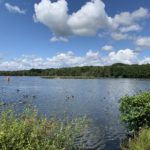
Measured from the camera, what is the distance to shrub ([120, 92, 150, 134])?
19.3 meters

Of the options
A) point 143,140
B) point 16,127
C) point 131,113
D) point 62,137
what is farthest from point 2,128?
point 131,113

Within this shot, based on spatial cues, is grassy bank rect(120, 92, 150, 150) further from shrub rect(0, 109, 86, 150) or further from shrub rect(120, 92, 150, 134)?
shrub rect(0, 109, 86, 150)

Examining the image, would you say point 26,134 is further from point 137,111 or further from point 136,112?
point 137,111

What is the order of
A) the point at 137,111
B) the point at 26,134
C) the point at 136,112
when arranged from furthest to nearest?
the point at 137,111 < the point at 136,112 < the point at 26,134

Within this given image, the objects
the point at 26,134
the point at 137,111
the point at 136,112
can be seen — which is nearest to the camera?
the point at 26,134

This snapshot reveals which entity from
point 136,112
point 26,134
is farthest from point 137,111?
point 26,134

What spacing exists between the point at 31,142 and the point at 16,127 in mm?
749

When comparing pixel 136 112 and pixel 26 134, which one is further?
pixel 136 112

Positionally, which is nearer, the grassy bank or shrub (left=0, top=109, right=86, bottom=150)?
shrub (left=0, top=109, right=86, bottom=150)

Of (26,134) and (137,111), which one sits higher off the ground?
(26,134)

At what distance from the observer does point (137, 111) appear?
19.5m

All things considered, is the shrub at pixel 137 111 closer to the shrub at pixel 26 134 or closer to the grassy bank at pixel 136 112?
the grassy bank at pixel 136 112

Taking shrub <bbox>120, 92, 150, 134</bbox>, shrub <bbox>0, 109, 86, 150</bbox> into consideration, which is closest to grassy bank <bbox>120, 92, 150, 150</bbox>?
shrub <bbox>120, 92, 150, 134</bbox>

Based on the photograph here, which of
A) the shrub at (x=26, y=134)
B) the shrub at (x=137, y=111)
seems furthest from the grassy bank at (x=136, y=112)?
the shrub at (x=26, y=134)
